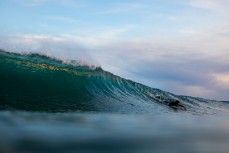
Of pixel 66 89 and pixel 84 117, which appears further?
pixel 66 89

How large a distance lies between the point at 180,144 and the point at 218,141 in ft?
2.68

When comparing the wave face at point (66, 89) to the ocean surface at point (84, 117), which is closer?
the ocean surface at point (84, 117)

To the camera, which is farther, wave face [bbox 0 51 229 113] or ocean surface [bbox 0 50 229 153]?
wave face [bbox 0 51 229 113]

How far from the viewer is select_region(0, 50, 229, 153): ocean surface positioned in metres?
3.92

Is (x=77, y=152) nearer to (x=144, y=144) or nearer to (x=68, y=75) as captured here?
(x=144, y=144)

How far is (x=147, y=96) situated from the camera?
16125 millimetres

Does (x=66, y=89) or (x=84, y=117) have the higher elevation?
(x=66, y=89)

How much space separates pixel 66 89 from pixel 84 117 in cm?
591

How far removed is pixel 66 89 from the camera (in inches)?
503

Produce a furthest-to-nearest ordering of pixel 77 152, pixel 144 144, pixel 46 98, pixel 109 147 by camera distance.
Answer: pixel 46 98 → pixel 144 144 → pixel 109 147 → pixel 77 152

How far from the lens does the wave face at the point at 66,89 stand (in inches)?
383

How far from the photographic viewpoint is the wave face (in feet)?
31.9

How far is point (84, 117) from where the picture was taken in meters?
6.99

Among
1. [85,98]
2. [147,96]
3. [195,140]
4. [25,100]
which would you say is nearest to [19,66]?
[85,98]
